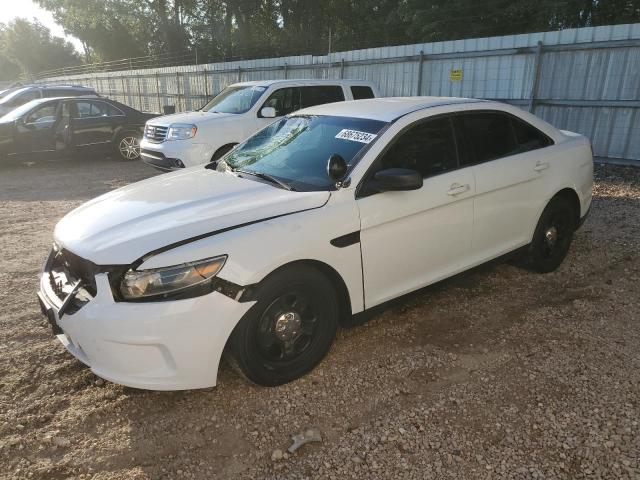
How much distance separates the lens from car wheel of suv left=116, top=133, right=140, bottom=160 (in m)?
11.9

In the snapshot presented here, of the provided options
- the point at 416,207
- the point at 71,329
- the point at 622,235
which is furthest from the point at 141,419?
the point at 622,235

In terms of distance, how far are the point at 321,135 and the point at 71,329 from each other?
82.9 inches

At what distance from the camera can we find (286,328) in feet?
9.54

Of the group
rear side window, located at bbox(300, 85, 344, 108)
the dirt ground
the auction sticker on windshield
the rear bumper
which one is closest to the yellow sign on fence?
rear side window, located at bbox(300, 85, 344, 108)

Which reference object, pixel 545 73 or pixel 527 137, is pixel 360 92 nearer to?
pixel 545 73

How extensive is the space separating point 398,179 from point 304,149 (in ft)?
2.92

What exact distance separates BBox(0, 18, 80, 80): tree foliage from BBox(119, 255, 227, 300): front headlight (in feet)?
252

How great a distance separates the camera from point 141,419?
109 inches

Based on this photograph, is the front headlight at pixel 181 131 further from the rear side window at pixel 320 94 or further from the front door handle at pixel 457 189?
the front door handle at pixel 457 189

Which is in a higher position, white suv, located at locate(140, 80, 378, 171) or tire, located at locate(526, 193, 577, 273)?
white suv, located at locate(140, 80, 378, 171)

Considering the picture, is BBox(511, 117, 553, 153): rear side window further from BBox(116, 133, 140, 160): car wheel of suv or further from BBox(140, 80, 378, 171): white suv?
BBox(116, 133, 140, 160): car wheel of suv

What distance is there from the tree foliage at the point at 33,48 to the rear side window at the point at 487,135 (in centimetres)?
7620

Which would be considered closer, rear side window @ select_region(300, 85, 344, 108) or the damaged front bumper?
the damaged front bumper

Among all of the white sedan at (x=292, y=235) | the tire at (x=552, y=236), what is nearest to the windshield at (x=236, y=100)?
the white sedan at (x=292, y=235)
